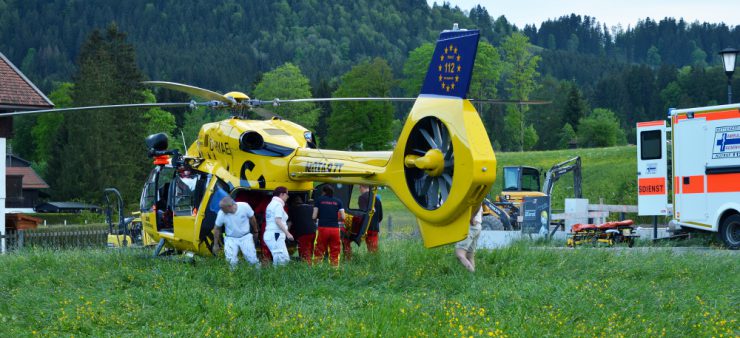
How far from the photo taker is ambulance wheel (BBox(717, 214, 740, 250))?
63.9 feet

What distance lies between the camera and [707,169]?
65.3ft

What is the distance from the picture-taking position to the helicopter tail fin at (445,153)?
12.0m

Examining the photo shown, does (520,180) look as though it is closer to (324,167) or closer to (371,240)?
(371,240)

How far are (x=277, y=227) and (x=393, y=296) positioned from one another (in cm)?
335

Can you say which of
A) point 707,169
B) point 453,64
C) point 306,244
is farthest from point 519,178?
point 453,64

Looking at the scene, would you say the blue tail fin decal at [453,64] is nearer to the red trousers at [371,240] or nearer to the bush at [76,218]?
the red trousers at [371,240]

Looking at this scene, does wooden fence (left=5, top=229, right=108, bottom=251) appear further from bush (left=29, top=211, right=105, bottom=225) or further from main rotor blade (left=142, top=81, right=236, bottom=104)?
bush (left=29, top=211, right=105, bottom=225)

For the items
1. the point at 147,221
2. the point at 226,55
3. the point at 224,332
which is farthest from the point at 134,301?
the point at 226,55

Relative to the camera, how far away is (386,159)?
1353 cm

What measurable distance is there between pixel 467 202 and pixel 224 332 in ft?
11.0

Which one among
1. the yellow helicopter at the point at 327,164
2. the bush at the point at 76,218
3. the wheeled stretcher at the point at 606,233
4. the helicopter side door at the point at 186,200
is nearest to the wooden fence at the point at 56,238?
the yellow helicopter at the point at 327,164

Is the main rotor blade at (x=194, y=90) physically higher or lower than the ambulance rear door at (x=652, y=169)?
higher

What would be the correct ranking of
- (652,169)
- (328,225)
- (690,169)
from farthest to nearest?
(652,169) < (690,169) < (328,225)

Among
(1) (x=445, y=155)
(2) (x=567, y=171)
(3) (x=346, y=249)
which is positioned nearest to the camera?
(1) (x=445, y=155)
